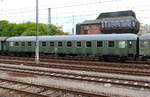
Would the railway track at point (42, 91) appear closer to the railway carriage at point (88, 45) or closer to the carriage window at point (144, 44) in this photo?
the railway carriage at point (88, 45)

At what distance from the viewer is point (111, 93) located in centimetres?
980

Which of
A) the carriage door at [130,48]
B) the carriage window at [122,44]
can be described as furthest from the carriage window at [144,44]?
the carriage window at [122,44]

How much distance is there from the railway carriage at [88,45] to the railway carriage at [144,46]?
65 centimetres

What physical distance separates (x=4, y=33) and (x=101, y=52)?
6929 cm

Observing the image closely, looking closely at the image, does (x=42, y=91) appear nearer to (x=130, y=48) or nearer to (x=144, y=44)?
(x=130, y=48)

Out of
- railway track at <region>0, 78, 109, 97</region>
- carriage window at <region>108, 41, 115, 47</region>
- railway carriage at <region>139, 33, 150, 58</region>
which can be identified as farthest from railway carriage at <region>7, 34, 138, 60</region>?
railway track at <region>0, 78, 109, 97</region>

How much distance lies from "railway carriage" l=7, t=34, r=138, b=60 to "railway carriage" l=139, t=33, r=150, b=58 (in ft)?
2.12

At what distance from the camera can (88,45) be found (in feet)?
78.8

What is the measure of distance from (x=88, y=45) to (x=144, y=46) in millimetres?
6429

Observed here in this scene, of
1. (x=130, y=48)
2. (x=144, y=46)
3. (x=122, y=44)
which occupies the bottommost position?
(x=130, y=48)

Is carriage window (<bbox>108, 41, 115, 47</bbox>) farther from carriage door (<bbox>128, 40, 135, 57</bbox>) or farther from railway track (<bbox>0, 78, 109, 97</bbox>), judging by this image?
railway track (<bbox>0, 78, 109, 97</bbox>)

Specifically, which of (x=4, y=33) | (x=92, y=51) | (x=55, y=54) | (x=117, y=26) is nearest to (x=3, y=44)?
(x=55, y=54)

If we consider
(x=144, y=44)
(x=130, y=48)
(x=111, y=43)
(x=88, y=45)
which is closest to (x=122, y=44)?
(x=130, y=48)

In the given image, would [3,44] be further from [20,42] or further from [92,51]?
[92,51]
